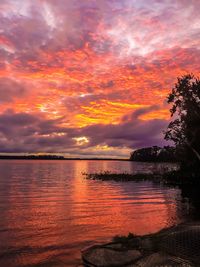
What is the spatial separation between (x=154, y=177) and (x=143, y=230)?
2413 inches

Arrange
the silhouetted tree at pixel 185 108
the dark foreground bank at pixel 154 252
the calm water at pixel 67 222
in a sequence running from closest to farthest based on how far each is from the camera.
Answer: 1. the dark foreground bank at pixel 154 252
2. the calm water at pixel 67 222
3. the silhouetted tree at pixel 185 108

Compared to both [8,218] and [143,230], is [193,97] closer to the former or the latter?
[143,230]

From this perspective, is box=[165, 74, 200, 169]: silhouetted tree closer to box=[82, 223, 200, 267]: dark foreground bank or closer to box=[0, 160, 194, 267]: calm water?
box=[0, 160, 194, 267]: calm water

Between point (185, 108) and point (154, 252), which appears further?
point (185, 108)

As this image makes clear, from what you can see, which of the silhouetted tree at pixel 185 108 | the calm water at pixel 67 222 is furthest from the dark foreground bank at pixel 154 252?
the silhouetted tree at pixel 185 108

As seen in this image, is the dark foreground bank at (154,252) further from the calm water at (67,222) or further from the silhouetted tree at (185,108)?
the silhouetted tree at (185,108)

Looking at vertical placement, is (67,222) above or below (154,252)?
below

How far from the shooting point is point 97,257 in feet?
53.1

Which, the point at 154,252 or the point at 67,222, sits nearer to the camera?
the point at 154,252

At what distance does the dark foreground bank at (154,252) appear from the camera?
13.9 m

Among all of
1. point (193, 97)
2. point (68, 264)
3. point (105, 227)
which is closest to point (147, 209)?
point (105, 227)

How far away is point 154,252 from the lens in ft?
→ 49.2

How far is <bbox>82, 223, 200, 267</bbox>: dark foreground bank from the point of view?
45.7 feet

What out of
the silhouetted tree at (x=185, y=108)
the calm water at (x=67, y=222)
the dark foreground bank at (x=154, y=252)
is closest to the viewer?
the dark foreground bank at (x=154, y=252)
